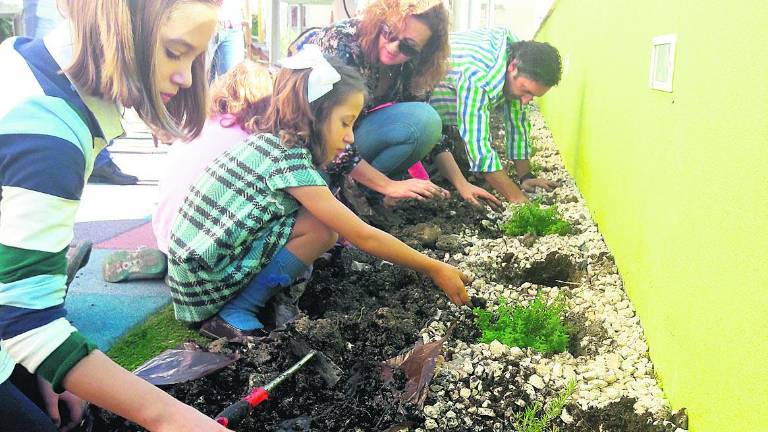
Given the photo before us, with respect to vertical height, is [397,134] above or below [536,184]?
above

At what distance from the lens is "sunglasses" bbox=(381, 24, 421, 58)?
311 cm

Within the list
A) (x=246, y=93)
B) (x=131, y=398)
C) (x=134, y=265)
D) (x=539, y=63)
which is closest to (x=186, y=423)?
(x=131, y=398)

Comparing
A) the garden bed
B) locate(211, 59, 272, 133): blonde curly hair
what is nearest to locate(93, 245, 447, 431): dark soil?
the garden bed

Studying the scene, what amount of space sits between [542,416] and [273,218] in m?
1.15

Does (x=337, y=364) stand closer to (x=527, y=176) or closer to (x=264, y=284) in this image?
(x=264, y=284)

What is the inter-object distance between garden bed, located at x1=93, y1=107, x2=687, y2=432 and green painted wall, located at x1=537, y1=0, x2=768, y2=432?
0.42 ft

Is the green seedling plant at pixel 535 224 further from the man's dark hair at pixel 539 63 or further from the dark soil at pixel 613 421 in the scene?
the dark soil at pixel 613 421

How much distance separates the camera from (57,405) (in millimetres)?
1656

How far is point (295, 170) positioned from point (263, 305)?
0.55 m

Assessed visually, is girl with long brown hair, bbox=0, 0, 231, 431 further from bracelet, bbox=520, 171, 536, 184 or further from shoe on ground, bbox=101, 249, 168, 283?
bracelet, bbox=520, 171, 536, 184

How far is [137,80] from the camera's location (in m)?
1.33

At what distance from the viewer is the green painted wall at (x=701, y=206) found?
1.36 meters

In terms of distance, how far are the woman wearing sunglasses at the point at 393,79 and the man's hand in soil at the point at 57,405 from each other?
1640mm

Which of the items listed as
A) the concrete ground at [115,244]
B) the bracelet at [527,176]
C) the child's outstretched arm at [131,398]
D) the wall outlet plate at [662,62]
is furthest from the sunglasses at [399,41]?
the child's outstretched arm at [131,398]
